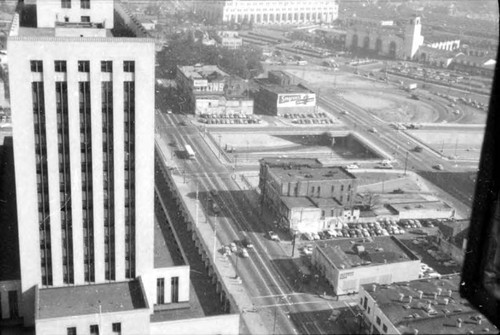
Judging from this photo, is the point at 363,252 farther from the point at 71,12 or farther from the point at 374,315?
the point at 71,12

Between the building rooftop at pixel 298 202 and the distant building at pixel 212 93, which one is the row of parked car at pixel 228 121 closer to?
the distant building at pixel 212 93

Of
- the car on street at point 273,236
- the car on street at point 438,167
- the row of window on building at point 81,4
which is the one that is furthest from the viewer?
the car on street at point 438,167

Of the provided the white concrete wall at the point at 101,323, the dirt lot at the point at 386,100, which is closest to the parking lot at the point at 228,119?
the dirt lot at the point at 386,100

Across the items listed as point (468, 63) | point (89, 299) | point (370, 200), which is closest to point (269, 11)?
point (468, 63)

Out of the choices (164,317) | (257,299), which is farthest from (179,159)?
(164,317)

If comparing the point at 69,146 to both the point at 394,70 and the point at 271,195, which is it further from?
the point at 394,70

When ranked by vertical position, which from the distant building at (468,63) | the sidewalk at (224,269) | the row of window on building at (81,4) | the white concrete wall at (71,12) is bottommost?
the sidewalk at (224,269)
